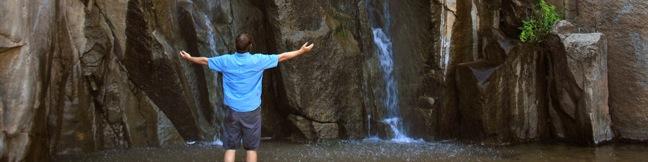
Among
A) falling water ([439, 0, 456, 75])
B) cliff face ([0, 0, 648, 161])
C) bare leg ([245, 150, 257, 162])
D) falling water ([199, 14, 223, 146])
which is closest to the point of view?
bare leg ([245, 150, 257, 162])

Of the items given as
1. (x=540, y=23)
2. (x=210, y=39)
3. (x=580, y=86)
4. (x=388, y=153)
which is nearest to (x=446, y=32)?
(x=540, y=23)

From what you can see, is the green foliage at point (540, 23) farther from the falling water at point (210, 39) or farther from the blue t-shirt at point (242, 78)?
the blue t-shirt at point (242, 78)

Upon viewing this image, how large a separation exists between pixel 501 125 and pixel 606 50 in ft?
5.73

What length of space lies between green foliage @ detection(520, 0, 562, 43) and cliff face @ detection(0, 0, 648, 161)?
0.20 meters

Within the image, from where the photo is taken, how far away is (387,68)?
424 inches

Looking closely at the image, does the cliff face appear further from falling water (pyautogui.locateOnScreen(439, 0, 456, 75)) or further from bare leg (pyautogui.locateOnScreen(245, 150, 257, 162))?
bare leg (pyautogui.locateOnScreen(245, 150, 257, 162))

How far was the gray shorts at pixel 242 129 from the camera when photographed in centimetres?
585

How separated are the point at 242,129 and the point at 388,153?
242 centimetres

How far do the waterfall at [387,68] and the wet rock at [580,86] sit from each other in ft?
7.68

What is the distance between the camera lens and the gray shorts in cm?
585

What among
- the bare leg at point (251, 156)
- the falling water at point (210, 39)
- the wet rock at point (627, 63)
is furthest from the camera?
the falling water at point (210, 39)

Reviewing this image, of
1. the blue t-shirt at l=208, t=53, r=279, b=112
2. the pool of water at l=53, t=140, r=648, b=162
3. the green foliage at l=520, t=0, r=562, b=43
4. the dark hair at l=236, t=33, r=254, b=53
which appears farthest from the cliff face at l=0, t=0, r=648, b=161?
the dark hair at l=236, t=33, r=254, b=53

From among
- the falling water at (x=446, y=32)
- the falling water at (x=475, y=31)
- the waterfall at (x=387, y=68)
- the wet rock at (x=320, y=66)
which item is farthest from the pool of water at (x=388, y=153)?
the falling water at (x=475, y=31)

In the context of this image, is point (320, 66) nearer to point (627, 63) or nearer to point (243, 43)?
point (243, 43)
